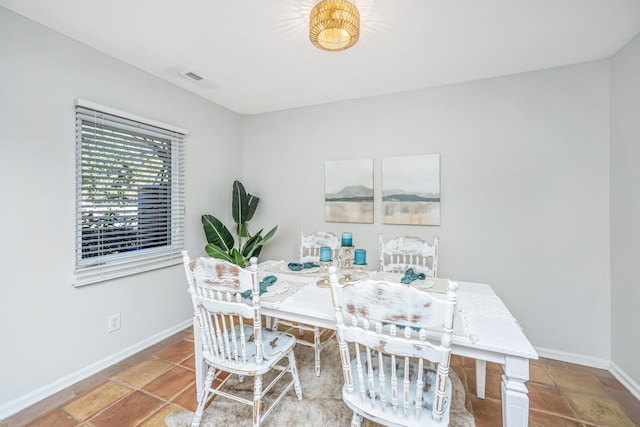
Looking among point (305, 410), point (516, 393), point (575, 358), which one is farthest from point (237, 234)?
point (575, 358)

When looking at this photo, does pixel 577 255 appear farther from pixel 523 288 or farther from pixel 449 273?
pixel 449 273

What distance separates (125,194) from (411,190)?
2700mm

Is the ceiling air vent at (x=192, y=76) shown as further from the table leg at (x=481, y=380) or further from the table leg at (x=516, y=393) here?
the table leg at (x=481, y=380)

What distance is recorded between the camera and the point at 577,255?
2.38m

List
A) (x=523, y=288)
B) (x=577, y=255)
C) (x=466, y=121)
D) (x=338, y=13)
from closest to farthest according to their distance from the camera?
1. (x=338, y=13)
2. (x=577, y=255)
3. (x=523, y=288)
4. (x=466, y=121)

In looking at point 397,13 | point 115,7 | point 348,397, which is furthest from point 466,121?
point 115,7

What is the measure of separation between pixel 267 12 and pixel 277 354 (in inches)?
83.4

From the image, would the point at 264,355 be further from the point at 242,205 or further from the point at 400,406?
the point at 242,205

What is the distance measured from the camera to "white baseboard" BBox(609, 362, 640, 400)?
193cm

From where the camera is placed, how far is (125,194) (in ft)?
7.81

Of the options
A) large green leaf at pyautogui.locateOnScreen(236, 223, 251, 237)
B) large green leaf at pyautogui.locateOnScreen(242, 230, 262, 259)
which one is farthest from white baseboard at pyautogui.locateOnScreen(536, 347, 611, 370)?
large green leaf at pyautogui.locateOnScreen(236, 223, 251, 237)

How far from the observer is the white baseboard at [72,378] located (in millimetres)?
1747

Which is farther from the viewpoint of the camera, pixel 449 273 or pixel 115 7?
pixel 449 273

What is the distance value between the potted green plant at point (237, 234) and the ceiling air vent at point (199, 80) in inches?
44.0
